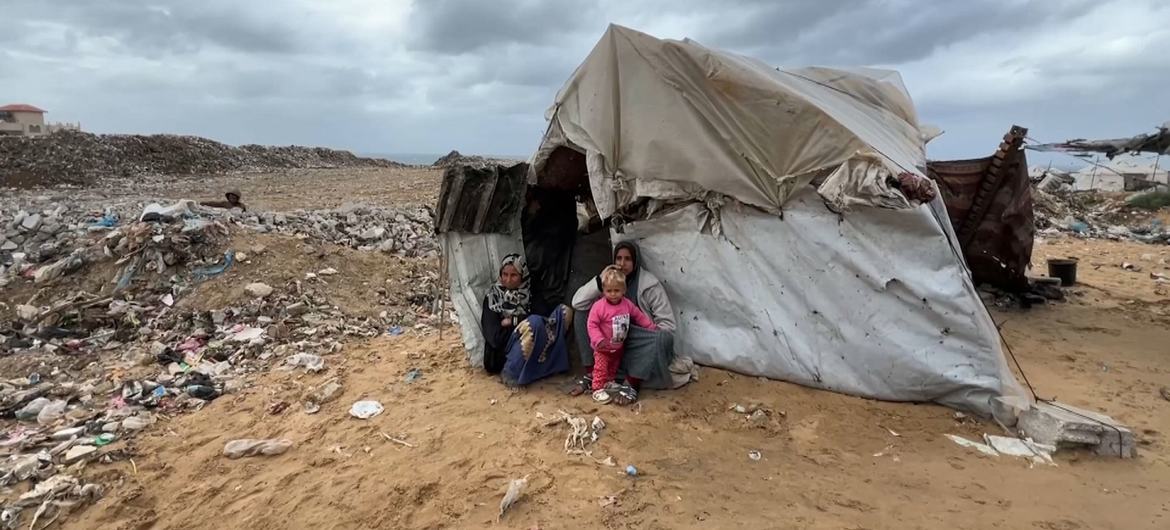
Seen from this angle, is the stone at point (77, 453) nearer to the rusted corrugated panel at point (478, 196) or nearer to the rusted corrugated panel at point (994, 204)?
the rusted corrugated panel at point (478, 196)

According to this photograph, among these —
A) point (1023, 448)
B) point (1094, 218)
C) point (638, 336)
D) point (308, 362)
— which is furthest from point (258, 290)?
point (1094, 218)

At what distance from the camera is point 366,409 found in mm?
4078

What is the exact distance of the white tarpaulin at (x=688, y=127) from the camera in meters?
3.93

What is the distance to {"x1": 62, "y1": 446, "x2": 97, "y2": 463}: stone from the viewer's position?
11.6 ft

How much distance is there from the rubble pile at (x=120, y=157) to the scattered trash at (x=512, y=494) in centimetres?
1903

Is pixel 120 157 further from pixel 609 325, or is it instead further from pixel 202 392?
pixel 609 325

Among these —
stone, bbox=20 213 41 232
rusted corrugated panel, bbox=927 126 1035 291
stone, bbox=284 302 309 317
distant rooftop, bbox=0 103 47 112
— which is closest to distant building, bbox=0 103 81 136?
distant rooftop, bbox=0 103 47 112

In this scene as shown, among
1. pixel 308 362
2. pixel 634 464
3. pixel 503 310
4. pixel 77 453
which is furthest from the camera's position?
pixel 308 362

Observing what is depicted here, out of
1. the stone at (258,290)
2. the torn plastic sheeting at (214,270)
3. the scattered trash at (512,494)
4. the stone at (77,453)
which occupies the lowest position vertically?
the stone at (77,453)

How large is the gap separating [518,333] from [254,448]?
64.0 inches

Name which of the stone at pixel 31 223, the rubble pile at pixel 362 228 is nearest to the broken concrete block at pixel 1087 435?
the rubble pile at pixel 362 228

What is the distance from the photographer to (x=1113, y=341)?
540 centimetres

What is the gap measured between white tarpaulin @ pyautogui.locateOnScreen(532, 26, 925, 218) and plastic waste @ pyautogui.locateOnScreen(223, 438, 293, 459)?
2.33 m

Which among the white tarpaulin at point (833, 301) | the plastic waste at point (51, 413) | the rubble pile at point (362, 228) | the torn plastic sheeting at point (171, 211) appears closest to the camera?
the white tarpaulin at point (833, 301)
